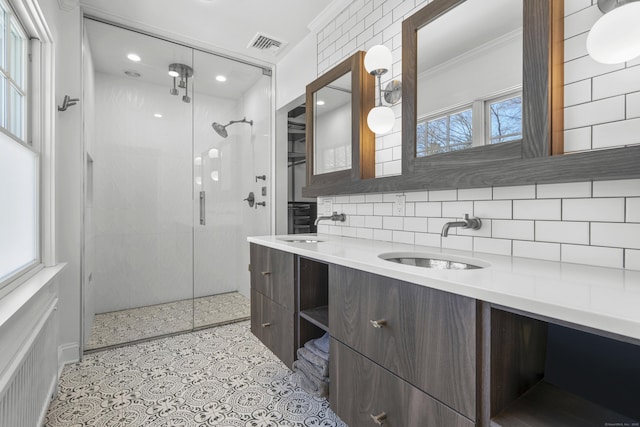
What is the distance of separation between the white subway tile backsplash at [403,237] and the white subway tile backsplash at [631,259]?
85 centimetres

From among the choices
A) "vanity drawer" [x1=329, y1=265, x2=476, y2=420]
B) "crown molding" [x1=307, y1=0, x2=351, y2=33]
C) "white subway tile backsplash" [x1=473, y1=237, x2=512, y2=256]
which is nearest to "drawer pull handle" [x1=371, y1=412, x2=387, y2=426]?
"vanity drawer" [x1=329, y1=265, x2=476, y2=420]

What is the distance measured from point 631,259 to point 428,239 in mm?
758

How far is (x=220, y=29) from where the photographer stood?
253 cm

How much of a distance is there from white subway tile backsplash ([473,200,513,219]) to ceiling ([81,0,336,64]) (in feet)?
5.92

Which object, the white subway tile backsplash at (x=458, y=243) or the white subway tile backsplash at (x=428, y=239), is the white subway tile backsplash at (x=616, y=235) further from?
the white subway tile backsplash at (x=428, y=239)

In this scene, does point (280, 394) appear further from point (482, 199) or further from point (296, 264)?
point (482, 199)

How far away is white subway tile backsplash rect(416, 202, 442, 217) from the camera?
1.53 metres

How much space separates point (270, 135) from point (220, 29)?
3.28ft

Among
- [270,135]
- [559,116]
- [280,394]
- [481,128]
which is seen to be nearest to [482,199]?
[481,128]

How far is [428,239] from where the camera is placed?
62.4 inches

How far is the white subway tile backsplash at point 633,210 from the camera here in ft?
3.03

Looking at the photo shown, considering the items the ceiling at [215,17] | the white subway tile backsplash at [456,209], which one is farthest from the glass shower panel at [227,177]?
the white subway tile backsplash at [456,209]

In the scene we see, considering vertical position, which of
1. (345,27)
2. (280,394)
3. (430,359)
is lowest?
(280,394)

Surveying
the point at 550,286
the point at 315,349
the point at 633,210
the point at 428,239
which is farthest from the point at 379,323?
the point at 633,210
